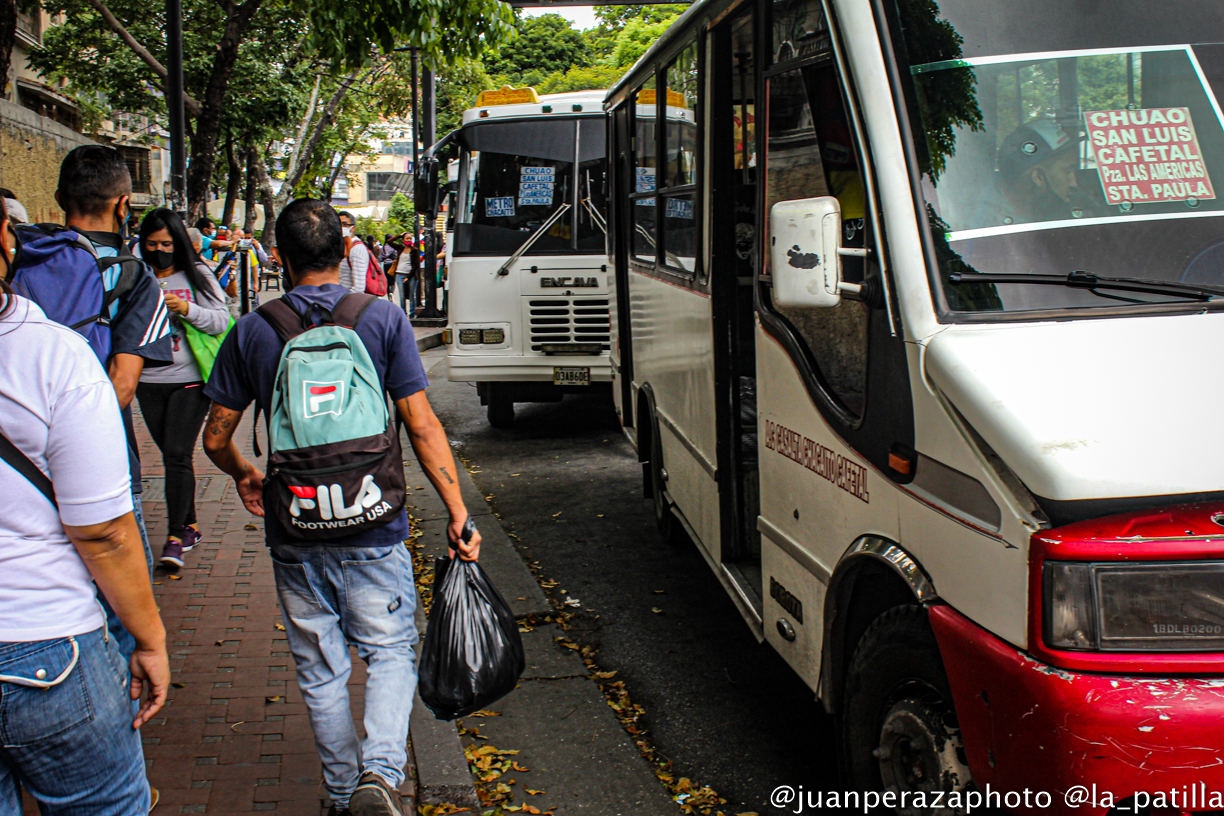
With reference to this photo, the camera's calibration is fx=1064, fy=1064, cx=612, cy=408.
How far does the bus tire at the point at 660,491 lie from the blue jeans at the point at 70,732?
169 inches

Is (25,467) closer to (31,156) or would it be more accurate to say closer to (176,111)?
(176,111)

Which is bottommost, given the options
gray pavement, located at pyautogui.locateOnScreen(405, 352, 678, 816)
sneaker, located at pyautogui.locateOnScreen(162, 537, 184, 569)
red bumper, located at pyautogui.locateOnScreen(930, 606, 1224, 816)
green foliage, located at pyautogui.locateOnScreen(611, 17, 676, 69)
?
gray pavement, located at pyautogui.locateOnScreen(405, 352, 678, 816)

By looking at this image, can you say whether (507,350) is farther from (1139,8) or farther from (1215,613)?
(1215,613)

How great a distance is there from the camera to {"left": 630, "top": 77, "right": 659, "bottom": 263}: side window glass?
238 inches

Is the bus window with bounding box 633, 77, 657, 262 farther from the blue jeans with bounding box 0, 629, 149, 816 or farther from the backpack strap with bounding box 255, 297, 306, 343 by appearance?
the blue jeans with bounding box 0, 629, 149, 816

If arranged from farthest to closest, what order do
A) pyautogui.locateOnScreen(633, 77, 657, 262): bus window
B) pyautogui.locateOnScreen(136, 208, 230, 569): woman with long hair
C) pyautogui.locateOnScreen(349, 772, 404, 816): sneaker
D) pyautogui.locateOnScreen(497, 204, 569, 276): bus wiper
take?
pyautogui.locateOnScreen(497, 204, 569, 276): bus wiper → pyautogui.locateOnScreen(633, 77, 657, 262): bus window → pyautogui.locateOnScreen(136, 208, 230, 569): woman with long hair → pyautogui.locateOnScreen(349, 772, 404, 816): sneaker

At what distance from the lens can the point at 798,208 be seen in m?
2.73

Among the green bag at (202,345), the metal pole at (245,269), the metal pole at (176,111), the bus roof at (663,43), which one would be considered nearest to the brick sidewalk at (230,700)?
the green bag at (202,345)

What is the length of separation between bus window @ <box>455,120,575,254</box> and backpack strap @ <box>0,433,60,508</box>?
826cm

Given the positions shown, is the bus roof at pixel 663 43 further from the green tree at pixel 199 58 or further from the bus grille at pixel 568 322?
the green tree at pixel 199 58

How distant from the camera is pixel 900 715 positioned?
2668 mm

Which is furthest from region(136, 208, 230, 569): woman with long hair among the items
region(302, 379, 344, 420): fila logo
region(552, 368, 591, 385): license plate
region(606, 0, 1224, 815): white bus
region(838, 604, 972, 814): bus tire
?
region(552, 368, 591, 385): license plate

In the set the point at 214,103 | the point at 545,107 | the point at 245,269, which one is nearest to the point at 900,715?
the point at 545,107

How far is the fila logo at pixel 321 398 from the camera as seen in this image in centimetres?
290
